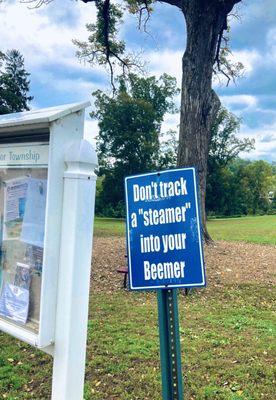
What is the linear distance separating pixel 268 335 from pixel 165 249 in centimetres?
318

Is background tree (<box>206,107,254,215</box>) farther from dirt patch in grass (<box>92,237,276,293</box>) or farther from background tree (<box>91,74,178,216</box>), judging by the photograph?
dirt patch in grass (<box>92,237,276,293</box>)

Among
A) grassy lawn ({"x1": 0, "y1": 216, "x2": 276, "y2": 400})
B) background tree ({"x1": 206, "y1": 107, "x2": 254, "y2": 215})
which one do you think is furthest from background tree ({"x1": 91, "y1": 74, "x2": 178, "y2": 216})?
grassy lawn ({"x1": 0, "y1": 216, "x2": 276, "y2": 400})

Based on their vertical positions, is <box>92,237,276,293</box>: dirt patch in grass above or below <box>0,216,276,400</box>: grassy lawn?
above

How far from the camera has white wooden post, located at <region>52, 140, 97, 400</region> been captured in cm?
209

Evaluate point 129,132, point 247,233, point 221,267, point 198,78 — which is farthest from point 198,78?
point 129,132

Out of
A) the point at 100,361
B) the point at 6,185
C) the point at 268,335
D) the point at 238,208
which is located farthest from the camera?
the point at 238,208

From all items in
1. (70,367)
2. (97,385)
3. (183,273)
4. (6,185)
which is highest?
(6,185)

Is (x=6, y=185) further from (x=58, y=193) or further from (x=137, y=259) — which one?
(x=137, y=259)

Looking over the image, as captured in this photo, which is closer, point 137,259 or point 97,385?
point 137,259

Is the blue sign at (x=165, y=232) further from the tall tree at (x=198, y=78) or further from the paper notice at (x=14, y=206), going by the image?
the tall tree at (x=198, y=78)

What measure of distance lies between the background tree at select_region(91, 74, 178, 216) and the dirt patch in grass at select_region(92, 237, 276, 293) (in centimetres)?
2430

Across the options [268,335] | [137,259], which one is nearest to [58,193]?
[137,259]

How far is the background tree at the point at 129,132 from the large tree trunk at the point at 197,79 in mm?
25200

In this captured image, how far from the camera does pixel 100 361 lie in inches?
151
